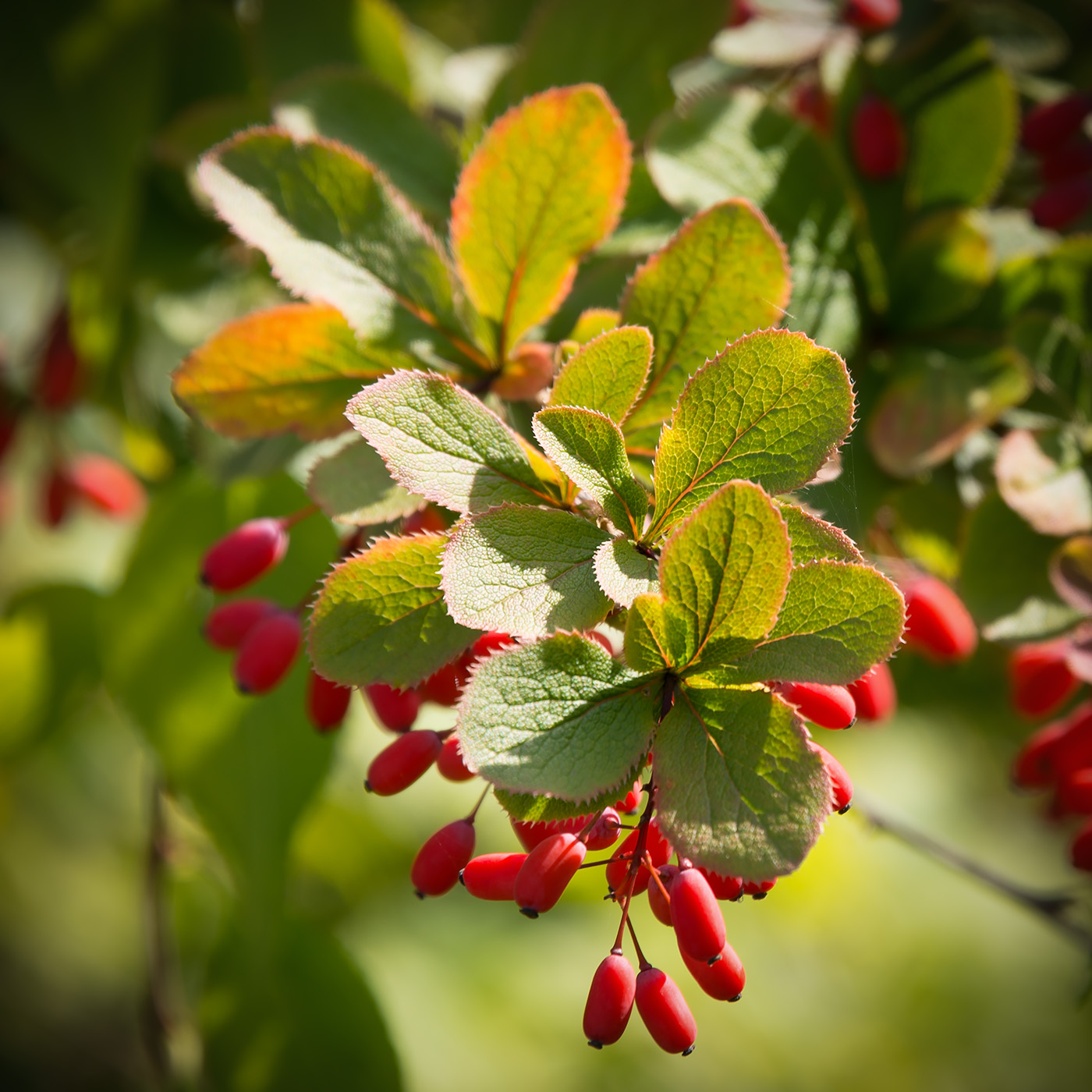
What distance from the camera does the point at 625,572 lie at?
0.32 metres

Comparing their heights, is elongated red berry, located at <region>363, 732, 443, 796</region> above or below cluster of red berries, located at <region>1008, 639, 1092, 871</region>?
above

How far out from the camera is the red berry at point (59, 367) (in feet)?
3.31

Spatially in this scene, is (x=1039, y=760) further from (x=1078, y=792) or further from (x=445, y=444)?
(x=445, y=444)

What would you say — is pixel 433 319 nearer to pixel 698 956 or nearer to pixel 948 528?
pixel 698 956

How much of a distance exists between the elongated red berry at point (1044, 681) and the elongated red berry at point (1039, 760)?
0.05 ft

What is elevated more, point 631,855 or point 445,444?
point 445,444

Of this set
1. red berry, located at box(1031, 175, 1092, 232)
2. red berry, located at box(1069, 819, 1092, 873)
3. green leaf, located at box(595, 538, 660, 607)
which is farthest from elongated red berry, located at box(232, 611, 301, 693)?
red berry, located at box(1031, 175, 1092, 232)

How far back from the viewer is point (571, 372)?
0.34 m

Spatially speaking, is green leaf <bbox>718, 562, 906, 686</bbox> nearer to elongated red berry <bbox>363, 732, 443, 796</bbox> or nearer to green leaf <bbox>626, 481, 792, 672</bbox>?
green leaf <bbox>626, 481, 792, 672</bbox>

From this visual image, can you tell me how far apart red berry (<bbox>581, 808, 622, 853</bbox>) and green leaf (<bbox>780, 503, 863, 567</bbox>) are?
0.11m

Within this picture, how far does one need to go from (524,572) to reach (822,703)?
0.12 metres

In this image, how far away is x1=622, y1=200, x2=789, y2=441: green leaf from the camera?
39 cm

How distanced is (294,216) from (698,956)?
33 cm

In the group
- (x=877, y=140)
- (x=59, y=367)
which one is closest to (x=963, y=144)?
(x=877, y=140)
